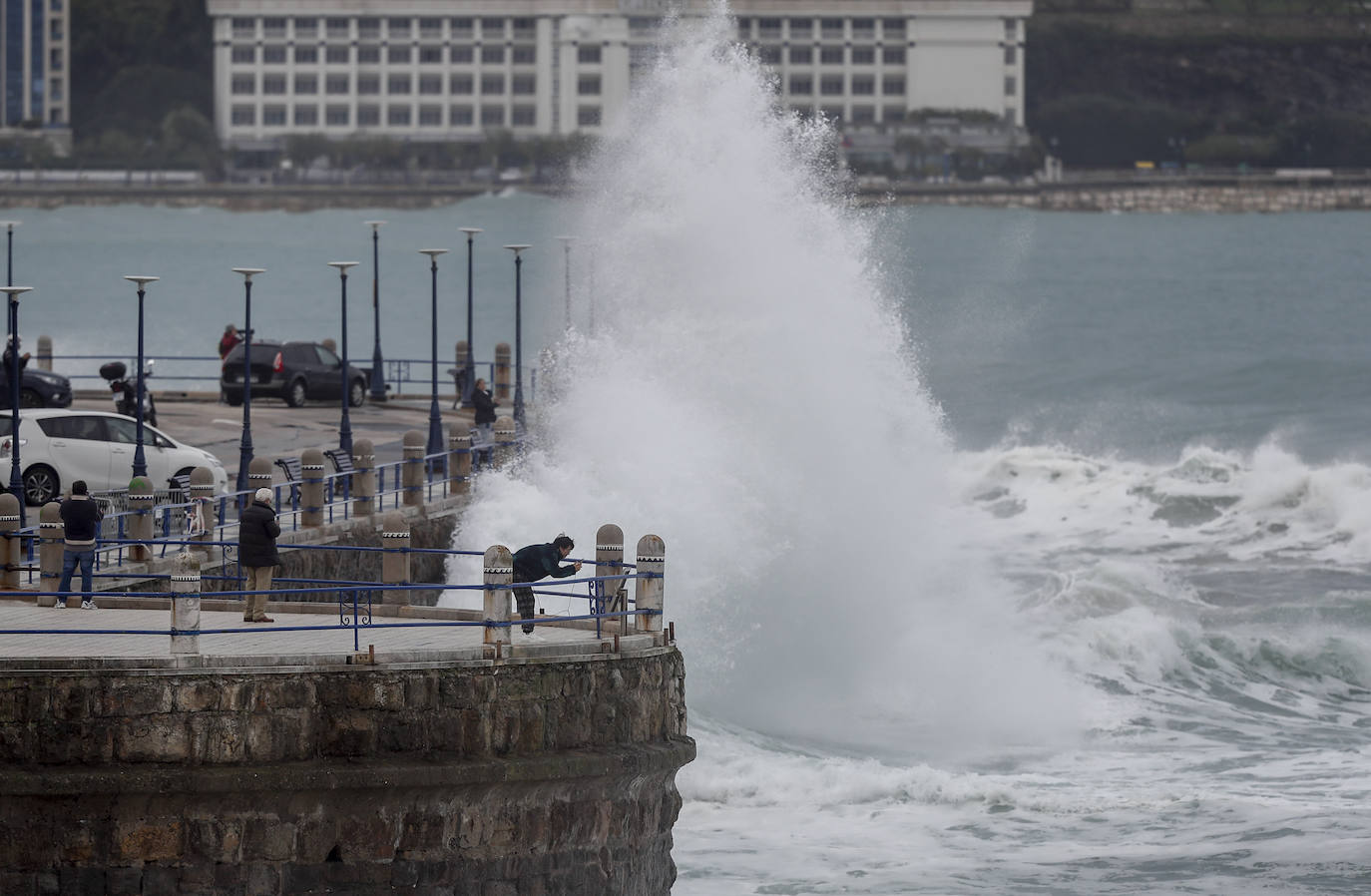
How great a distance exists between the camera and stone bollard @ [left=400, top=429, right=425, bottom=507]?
2941cm

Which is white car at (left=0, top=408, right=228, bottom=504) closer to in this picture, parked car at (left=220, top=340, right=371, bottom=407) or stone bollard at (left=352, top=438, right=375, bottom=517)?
stone bollard at (left=352, top=438, right=375, bottom=517)

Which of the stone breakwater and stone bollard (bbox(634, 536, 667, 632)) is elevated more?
stone bollard (bbox(634, 536, 667, 632))

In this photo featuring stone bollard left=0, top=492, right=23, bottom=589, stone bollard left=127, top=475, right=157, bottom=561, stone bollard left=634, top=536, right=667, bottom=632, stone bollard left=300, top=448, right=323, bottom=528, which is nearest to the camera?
stone bollard left=634, top=536, right=667, bottom=632

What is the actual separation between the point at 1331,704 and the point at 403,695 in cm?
1747

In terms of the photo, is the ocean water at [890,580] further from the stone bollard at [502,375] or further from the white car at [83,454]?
the white car at [83,454]

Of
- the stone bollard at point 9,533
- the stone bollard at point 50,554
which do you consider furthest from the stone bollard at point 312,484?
the stone bollard at point 50,554

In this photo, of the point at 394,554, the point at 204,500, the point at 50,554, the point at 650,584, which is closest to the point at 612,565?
the point at 650,584

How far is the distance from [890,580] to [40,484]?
35.0 ft

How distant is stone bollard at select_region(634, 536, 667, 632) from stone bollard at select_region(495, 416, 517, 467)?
15.6m

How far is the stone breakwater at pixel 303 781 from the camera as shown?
48.8 feet

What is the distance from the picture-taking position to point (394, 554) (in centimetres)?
2048

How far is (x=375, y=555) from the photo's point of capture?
26.9 meters

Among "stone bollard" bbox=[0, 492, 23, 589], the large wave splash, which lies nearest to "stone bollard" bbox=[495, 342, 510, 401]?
the large wave splash

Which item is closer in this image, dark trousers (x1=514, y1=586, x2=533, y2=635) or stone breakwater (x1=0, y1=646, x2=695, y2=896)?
stone breakwater (x1=0, y1=646, x2=695, y2=896)
